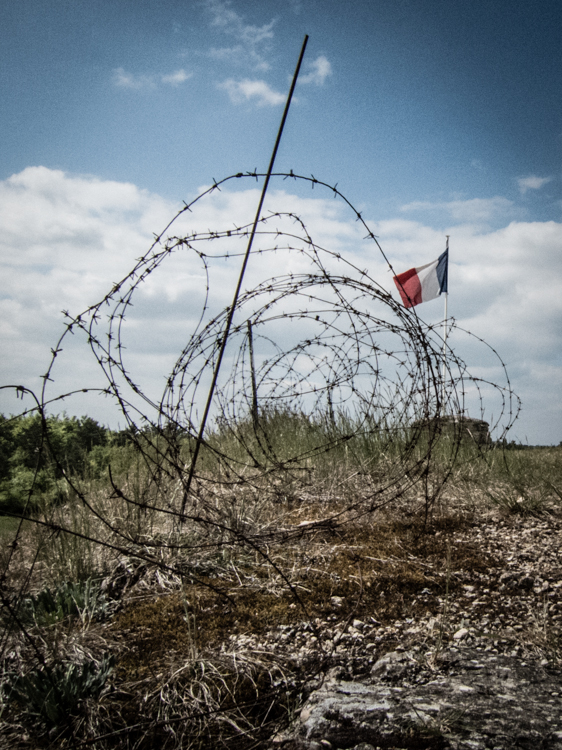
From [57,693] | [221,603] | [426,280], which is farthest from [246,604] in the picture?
[426,280]

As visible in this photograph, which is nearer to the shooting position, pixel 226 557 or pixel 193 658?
pixel 193 658

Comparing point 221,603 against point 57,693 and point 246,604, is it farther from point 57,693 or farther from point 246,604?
point 57,693

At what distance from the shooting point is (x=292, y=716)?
1832 mm

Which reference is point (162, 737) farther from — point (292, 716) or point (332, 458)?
point (332, 458)

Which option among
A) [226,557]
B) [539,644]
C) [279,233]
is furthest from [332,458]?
[539,644]

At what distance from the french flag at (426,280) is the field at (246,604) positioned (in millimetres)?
6793

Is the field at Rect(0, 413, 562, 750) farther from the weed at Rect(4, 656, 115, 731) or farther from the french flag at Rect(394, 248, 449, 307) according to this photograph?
the french flag at Rect(394, 248, 449, 307)

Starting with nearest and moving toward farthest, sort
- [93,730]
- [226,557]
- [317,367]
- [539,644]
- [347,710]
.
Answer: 1. [347,710]
2. [93,730]
3. [539,644]
4. [226,557]
5. [317,367]

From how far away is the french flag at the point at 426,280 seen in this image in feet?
35.2

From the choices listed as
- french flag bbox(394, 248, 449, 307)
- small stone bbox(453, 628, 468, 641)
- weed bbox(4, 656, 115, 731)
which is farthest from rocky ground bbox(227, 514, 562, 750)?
french flag bbox(394, 248, 449, 307)

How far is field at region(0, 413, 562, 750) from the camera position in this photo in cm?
189

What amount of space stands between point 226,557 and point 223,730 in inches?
52.4

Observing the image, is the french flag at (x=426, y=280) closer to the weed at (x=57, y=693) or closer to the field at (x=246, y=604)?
the field at (x=246, y=604)

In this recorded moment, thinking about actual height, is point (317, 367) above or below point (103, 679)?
above
